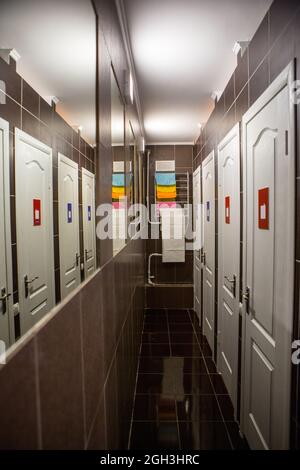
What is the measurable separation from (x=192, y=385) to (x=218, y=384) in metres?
0.23

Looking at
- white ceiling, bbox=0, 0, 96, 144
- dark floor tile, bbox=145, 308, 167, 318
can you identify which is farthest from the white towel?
white ceiling, bbox=0, 0, 96, 144

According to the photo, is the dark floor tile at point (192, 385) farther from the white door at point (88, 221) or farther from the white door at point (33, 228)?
the white door at point (33, 228)

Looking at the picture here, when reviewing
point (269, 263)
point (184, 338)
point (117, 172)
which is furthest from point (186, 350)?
point (117, 172)

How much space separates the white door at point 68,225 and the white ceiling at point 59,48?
166 mm

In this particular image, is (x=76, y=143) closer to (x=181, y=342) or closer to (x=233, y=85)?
(x=233, y=85)

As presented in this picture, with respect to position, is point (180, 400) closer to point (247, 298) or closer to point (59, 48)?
point (247, 298)

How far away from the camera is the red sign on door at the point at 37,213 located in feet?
2.24

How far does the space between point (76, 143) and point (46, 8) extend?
35cm

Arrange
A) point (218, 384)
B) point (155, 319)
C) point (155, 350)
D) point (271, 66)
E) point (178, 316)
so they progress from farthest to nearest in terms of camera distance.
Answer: point (178, 316)
point (155, 319)
point (155, 350)
point (218, 384)
point (271, 66)

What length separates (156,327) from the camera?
406 cm

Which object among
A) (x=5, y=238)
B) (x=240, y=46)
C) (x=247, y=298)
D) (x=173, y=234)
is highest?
(x=240, y=46)

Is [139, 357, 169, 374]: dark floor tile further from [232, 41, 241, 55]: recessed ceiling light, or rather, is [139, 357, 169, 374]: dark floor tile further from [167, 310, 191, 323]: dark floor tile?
[232, 41, 241, 55]: recessed ceiling light

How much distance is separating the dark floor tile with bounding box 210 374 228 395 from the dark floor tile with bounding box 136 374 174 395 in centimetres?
38

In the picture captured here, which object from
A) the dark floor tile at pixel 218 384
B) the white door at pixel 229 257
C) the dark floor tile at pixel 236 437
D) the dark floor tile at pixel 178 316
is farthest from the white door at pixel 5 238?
the dark floor tile at pixel 178 316
